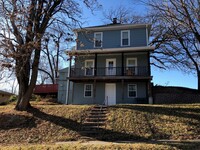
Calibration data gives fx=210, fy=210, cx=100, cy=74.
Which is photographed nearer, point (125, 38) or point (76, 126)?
point (76, 126)

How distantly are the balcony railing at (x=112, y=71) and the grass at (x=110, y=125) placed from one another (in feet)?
20.1

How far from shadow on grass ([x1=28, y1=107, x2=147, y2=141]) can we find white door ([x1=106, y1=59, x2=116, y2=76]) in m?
8.63

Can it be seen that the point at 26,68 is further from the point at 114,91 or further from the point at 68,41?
the point at 114,91

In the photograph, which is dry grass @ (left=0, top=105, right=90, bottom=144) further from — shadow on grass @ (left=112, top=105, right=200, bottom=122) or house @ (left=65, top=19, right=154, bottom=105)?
house @ (left=65, top=19, right=154, bottom=105)

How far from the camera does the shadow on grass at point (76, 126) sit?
1021 cm

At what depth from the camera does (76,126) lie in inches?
468

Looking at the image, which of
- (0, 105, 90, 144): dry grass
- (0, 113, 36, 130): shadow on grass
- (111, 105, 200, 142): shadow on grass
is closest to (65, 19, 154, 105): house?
(111, 105, 200, 142): shadow on grass

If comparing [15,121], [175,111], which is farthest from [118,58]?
[15,121]

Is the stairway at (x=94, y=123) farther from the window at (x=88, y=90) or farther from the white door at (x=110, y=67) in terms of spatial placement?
the window at (x=88, y=90)

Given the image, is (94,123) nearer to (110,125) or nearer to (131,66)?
(110,125)

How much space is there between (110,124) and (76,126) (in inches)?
75.9

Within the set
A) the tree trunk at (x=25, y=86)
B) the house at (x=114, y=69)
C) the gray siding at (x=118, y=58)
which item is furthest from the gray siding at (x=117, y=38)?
the tree trunk at (x=25, y=86)

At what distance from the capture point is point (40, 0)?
12750 mm

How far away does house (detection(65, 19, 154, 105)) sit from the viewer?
65.9 ft
